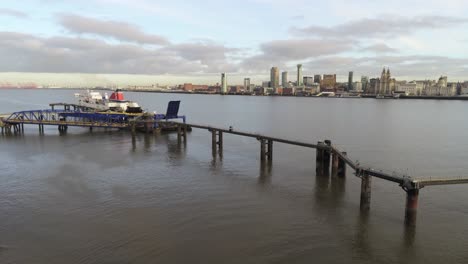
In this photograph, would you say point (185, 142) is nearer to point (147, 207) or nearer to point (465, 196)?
point (147, 207)

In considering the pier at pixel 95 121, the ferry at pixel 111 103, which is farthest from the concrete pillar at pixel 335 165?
the ferry at pixel 111 103

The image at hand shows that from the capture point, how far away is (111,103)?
71562 mm

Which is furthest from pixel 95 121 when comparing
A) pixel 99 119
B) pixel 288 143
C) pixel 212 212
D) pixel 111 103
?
pixel 212 212

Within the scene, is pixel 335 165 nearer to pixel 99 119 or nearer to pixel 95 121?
pixel 95 121

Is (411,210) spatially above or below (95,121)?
below

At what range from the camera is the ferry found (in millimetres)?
66238

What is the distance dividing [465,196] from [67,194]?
2880cm

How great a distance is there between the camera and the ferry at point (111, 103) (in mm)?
66238

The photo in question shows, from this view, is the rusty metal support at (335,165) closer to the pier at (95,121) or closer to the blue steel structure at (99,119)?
the pier at (95,121)

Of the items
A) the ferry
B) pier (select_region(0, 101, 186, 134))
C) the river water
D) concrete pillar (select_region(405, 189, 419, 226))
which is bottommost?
the river water

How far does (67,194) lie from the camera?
24312 mm

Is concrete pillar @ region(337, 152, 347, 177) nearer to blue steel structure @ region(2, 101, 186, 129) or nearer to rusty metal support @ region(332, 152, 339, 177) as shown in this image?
rusty metal support @ region(332, 152, 339, 177)

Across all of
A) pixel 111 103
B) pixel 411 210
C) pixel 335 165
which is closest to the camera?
pixel 411 210

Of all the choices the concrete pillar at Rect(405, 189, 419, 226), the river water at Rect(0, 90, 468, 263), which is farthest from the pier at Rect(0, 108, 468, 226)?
the river water at Rect(0, 90, 468, 263)
